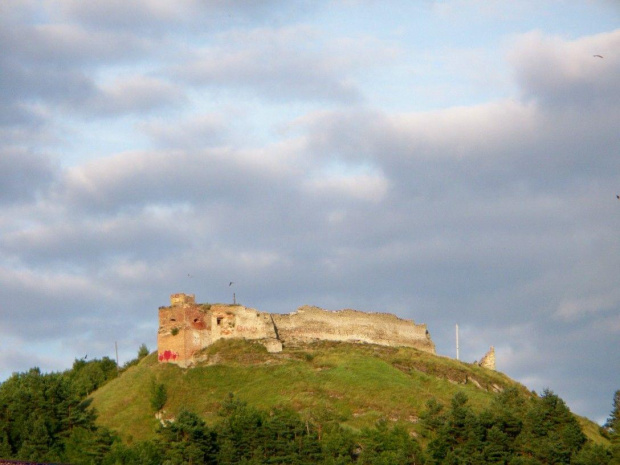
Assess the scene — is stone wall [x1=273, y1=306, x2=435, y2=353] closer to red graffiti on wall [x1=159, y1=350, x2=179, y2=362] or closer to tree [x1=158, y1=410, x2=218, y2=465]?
red graffiti on wall [x1=159, y1=350, x2=179, y2=362]

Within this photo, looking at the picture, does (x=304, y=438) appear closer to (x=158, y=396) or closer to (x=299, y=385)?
(x=299, y=385)

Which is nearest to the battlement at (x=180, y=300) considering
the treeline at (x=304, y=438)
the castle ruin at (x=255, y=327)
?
the castle ruin at (x=255, y=327)

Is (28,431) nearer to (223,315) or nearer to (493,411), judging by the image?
(223,315)

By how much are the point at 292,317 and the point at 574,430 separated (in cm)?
2734

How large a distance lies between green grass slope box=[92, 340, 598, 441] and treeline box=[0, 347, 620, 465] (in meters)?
2.08

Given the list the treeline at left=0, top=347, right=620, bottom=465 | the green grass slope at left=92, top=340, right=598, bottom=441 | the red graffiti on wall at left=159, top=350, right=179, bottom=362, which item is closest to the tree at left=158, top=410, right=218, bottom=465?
the treeline at left=0, top=347, right=620, bottom=465

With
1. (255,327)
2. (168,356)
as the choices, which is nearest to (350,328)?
(255,327)

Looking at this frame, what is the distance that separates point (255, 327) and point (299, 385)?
9976 millimetres

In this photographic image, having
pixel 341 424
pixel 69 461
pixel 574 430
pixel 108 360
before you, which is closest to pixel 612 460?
pixel 574 430

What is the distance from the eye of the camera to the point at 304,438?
238 ft

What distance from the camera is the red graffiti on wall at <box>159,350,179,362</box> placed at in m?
86.1

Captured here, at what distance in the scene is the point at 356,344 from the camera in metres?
95.4

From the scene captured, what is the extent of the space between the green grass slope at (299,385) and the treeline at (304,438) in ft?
6.81

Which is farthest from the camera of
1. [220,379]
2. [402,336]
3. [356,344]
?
[402,336]
